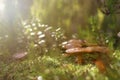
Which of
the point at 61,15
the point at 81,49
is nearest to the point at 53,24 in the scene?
the point at 61,15

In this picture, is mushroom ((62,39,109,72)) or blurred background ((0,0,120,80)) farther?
blurred background ((0,0,120,80))

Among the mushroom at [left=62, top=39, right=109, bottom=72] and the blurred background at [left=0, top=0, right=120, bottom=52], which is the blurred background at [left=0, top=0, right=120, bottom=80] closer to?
the blurred background at [left=0, top=0, right=120, bottom=52]

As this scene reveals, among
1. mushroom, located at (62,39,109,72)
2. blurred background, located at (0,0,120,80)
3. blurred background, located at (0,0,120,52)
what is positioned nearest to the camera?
mushroom, located at (62,39,109,72)

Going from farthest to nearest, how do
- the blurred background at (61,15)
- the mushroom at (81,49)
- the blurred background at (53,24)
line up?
the blurred background at (61,15)
the blurred background at (53,24)
the mushroom at (81,49)

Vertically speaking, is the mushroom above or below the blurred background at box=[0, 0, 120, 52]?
below

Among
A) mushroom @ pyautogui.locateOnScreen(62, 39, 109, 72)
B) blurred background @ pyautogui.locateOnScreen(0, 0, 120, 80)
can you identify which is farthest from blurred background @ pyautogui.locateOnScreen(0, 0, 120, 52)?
mushroom @ pyautogui.locateOnScreen(62, 39, 109, 72)

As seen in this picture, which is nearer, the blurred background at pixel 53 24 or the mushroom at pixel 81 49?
the mushroom at pixel 81 49

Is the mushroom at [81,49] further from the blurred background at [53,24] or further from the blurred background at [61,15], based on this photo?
the blurred background at [61,15]

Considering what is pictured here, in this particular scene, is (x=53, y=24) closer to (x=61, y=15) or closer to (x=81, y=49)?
(x=61, y=15)

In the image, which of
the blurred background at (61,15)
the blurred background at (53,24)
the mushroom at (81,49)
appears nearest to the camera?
the mushroom at (81,49)

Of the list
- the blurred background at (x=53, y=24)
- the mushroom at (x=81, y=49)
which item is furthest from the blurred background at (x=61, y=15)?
the mushroom at (x=81, y=49)

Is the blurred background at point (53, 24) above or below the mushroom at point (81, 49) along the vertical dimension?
above
